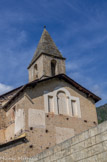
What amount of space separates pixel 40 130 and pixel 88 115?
4.94 m

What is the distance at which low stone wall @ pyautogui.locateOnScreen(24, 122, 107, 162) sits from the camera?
7.73 m

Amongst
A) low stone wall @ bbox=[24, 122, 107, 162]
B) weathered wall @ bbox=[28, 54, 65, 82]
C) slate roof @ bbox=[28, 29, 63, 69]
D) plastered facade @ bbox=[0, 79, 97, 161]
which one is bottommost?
low stone wall @ bbox=[24, 122, 107, 162]

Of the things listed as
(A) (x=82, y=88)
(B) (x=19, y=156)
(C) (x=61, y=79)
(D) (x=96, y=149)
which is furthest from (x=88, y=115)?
(D) (x=96, y=149)

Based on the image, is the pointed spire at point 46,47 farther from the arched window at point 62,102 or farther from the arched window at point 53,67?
the arched window at point 62,102

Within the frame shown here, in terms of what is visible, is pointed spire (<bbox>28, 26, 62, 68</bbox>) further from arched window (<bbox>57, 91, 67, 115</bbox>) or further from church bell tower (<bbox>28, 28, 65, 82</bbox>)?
arched window (<bbox>57, 91, 67, 115</bbox>)

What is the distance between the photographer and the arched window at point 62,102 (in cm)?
1960

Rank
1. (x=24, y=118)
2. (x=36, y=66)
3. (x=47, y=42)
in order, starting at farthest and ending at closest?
1. (x=47, y=42)
2. (x=36, y=66)
3. (x=24, y=118)

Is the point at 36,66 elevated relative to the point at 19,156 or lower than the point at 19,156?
elevated

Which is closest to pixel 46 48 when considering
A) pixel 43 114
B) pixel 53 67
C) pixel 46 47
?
pixel 46 47

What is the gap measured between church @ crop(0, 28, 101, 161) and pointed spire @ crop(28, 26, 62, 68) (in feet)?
3.52

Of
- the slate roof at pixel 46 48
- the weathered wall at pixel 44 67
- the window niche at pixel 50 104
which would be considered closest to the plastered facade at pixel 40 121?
the window niche at pixel 50 104

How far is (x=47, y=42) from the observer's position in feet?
86.5

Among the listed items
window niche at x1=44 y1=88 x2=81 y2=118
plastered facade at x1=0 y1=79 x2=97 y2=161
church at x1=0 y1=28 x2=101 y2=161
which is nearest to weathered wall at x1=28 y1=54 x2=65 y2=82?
church at x1=0 y1=28 x2=101 y2=161

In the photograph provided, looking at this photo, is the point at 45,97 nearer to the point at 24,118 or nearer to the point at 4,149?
the point at 24,118
